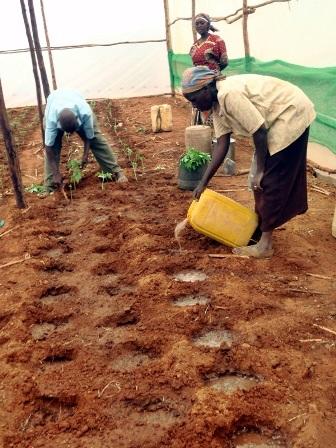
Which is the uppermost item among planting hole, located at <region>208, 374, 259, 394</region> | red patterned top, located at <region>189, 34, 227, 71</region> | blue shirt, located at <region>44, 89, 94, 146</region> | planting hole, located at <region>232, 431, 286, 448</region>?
red patterned top, located at <region>189, 34, 227, 71</region>

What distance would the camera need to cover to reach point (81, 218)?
453 cm

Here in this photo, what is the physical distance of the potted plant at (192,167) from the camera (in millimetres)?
4809

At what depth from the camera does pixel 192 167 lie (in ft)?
15.8

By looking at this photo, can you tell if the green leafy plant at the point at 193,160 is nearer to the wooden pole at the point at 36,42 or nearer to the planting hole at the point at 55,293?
the planting hole at the point at 55,293

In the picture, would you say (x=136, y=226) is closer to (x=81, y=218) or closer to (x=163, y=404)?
(x=81, y=218)

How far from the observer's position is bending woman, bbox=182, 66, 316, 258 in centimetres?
288

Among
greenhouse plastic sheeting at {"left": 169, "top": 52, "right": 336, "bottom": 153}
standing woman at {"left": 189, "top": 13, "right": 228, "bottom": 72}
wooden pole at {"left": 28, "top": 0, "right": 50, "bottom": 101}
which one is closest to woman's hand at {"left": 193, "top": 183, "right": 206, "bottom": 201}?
greenhouse plastic sheeting at {"left": 169, "top": 52, "right": 336, "bottom": 153}

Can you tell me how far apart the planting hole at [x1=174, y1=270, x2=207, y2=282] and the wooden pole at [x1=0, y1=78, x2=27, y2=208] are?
2059 millimetres

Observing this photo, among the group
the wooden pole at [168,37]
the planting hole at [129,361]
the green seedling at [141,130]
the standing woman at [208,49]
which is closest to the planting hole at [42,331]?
the planting hole at [129,361]

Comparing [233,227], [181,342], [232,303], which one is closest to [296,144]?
[233,227]

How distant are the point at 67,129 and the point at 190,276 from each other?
209 centimetres

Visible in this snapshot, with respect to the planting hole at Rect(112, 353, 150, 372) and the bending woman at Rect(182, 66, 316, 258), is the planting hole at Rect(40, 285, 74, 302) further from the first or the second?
the bending woman at Rect(182, 66, 316, 258)

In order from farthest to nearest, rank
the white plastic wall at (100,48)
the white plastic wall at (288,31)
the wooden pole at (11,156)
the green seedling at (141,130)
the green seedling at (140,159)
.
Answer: the white plastic wall at (100,48), the green seedling at (141,130), the green seedling at (140,159), the white plastic wall at (288,31), the wooden pole at (11,156)

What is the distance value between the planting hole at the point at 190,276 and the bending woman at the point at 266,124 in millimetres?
531
